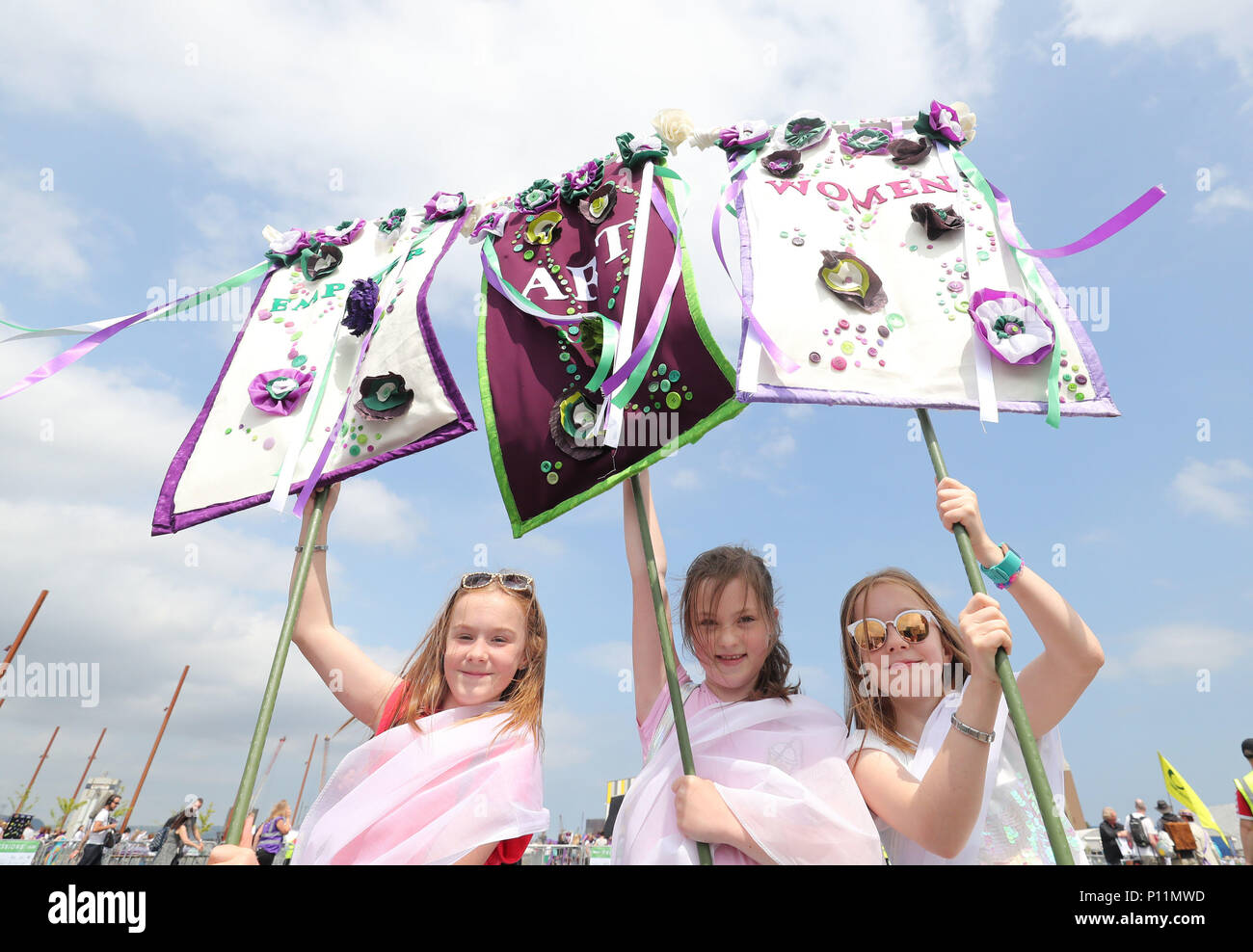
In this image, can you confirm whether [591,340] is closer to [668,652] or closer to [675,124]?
[675,124]

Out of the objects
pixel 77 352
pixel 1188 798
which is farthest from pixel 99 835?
pixel 1188 798

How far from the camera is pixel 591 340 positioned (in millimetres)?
2908

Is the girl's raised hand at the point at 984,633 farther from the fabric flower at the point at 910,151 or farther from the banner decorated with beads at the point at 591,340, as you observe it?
the fabric flower at the point at 910,151

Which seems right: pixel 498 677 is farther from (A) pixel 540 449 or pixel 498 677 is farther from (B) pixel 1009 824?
(B) pixel 1009 824

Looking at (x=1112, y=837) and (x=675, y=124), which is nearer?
(x=675, y=124)

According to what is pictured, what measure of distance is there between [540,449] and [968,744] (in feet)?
5.71

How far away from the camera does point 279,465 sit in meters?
2.89

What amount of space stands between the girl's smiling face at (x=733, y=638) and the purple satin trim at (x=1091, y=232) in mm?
1511

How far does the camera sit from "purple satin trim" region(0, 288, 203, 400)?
9.37 ft

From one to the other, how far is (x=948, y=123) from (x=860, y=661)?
6.63 feet

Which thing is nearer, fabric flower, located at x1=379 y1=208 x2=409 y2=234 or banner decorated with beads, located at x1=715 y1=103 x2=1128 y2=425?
banner decorated with beads, located at x1=715 y1=103 x2=1128 y2=425

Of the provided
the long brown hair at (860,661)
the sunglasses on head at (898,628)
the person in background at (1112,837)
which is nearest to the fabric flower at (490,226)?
the long brown hair at (860,661)

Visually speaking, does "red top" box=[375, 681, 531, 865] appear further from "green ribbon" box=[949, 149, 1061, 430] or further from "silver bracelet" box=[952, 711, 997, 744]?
"green ribbon" box=[949, 149, 1061, 430]

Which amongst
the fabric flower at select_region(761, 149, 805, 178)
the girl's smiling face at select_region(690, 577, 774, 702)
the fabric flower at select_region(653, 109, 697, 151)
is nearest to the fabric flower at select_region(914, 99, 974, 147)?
the fabric flower at select_region(761, 149, 805, 178)
